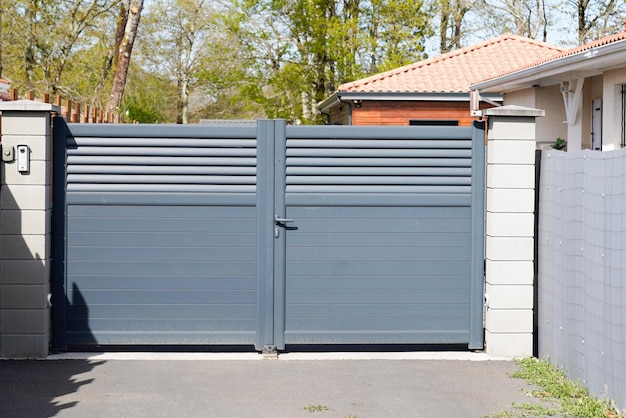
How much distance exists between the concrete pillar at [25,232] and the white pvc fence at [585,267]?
417 cm

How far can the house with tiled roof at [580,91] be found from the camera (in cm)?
1446

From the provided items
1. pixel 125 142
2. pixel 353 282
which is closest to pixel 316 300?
pixel 353 282

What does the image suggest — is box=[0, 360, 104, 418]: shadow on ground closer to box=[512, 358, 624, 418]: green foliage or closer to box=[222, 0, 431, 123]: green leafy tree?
box=[512, 358, 624, 418]: green foliage

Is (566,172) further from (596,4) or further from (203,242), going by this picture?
(596,4)

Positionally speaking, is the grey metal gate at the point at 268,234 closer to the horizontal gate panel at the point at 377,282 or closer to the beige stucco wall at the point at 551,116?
the horizontal gate panel at the point at 377,282

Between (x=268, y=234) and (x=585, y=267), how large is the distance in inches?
105

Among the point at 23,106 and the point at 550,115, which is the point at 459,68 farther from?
the point at 23,106

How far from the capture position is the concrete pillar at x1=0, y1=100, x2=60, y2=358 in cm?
758

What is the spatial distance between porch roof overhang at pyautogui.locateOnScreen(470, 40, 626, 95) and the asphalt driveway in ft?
23.8

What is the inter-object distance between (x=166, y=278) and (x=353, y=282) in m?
1.61

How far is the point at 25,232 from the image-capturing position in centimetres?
762

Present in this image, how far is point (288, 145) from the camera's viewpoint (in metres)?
7.85

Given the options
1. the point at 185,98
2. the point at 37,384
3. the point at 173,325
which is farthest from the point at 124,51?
the point at 185,98

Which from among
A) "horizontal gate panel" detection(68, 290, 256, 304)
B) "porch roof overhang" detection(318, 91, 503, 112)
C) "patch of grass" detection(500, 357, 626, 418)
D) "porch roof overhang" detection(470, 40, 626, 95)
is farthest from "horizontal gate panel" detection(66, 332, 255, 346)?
"porch roof overhang" detection(318, 91, 503, 112)
